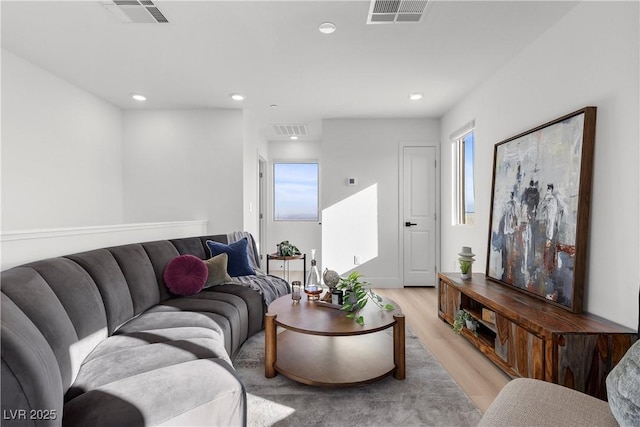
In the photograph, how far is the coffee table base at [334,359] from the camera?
2049 mm

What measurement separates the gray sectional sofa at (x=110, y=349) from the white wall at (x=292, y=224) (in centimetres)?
362

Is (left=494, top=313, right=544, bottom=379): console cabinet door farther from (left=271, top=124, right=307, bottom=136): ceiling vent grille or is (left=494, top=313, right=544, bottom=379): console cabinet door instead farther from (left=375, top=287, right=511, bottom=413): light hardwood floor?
(left=271, top=124, right=307, bottom=136): ceiling vent grille

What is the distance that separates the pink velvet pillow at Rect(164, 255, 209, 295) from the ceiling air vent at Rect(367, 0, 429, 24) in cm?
233

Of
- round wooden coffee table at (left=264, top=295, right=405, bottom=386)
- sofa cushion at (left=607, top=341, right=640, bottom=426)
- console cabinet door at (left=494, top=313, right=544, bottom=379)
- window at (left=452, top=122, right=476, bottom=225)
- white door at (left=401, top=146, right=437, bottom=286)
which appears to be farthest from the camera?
white door at (left=401, top=146, right=437, bottom=286)

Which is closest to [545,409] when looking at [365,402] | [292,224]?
[365,402]

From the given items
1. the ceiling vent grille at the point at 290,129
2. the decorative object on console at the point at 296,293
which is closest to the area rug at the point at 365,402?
the decorative object on console at the point at 296,293

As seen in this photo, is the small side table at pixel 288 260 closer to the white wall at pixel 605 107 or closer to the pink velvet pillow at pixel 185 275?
the pink velvet pillow at pixel 185 275

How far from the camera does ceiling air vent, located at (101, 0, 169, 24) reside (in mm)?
2081

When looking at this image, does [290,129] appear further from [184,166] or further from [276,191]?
[184,166]

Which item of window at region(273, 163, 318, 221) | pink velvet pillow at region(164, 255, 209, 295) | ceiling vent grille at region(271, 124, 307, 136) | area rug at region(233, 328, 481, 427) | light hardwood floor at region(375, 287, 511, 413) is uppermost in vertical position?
ceiling vent grille at region(271, 124, 307, 136)

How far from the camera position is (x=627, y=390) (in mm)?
996

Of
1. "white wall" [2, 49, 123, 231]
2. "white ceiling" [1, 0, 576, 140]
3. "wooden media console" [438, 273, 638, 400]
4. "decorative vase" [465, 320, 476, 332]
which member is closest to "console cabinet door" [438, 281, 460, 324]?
"decorative vase" [465, 320, 476, 332]

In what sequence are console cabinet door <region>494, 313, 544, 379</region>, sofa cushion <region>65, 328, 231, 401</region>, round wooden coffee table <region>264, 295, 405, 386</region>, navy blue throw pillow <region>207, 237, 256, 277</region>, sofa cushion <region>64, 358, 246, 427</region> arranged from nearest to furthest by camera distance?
sofa cushion <region>64, 358, 246, 427</region> < sofa cushion <region>65, 328, 231, 401</region> < console cabinet door <region>494, 313, 544, 379</region> < round wooden coffee table <region>264, 295, 405, 386</region> < navy blue throw pillow <region>207, 237, 256, 277</region>

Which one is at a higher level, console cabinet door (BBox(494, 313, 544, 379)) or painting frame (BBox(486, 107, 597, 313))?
painting frame (BBox(486, 107, 597, 313))
